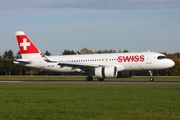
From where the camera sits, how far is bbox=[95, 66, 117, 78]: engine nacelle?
46875 millimetres

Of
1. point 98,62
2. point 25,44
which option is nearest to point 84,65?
point 98,62

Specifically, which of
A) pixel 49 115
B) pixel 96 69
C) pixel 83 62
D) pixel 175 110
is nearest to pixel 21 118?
pixel 49 115

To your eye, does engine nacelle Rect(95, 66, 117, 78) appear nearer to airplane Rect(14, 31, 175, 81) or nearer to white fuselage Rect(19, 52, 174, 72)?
airplane Rect(14, 31, 175, 81)

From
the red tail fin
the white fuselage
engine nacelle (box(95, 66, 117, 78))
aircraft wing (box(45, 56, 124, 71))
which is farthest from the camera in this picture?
the red tail fin

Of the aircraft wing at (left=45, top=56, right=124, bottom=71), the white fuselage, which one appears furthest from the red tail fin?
the aircraft wing at (left=45, top=56, right=124, bottom=71)

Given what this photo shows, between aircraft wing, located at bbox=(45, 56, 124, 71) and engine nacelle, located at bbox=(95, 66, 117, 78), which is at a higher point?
aircraft wing, located at bbox=(45, 56, 124, 71)

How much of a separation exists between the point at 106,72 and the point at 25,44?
46.9 ft

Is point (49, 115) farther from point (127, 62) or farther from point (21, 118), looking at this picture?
point (127, 62)

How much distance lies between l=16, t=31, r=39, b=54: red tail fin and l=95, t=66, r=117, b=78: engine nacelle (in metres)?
11.5

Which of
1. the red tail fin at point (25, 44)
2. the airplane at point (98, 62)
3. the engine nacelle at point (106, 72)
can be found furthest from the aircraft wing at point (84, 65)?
the red tail fin at point (25, 44)

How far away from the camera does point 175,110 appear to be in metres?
15.5

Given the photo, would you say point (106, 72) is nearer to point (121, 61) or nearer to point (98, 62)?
point (121, 61)

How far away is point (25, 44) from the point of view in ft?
182

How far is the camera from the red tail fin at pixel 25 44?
180 ft
